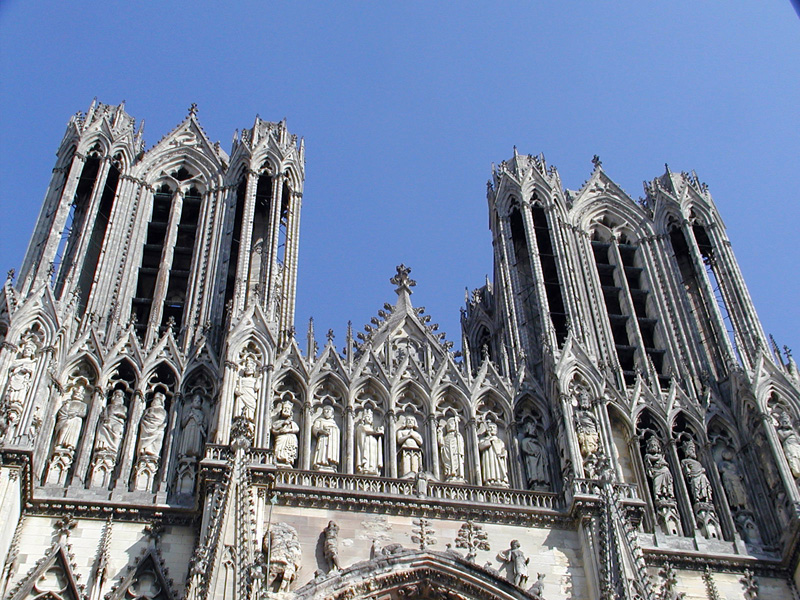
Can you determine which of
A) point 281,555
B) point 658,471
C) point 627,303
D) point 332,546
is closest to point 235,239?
point 627,303

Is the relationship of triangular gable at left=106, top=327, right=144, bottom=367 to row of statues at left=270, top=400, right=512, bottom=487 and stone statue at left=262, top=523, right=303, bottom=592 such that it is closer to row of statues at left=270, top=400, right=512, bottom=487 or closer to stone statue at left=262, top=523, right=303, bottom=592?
row of statues at left=270, top=400, right=512, bottom=487

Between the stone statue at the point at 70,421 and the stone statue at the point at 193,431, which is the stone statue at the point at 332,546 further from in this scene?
the stone statue at the point at 70,421

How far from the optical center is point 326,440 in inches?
864

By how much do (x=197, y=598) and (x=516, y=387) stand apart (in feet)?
28.4

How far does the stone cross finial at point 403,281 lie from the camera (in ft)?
87.3

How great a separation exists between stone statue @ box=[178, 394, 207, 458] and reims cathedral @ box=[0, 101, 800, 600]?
1.6 inches

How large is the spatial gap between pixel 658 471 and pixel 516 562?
416 cm

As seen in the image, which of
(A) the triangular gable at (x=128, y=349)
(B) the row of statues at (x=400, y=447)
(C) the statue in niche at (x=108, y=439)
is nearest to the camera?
(C) the statue in niche at (x=108, y=439)

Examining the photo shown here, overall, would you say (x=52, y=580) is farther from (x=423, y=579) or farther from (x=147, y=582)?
(x=423, y=579)

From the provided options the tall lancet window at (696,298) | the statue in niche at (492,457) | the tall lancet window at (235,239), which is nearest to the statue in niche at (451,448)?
the statue in niche at (492,457)

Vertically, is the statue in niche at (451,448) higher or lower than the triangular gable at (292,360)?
lower

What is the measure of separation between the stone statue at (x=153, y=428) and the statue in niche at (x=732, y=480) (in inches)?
401

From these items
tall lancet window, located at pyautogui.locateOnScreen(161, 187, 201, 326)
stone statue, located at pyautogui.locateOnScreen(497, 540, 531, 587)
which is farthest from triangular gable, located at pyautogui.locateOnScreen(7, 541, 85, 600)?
stone statue, located at pyautogui.locateOnScreen(497, 540, 531, 587)

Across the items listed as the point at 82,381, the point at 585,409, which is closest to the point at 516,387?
the point at 585,409
